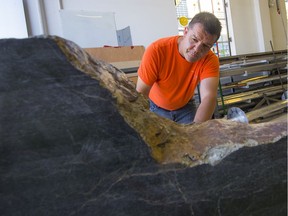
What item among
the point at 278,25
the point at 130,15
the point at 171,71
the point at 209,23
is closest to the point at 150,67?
the point at 171,71

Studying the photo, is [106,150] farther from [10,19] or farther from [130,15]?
[130,15]

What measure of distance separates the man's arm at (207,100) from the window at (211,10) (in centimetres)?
256

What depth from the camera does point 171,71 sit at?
1589 millimetres

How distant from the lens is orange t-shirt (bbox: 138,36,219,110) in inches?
61.1

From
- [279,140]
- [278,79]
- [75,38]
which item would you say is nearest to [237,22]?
[278,79]

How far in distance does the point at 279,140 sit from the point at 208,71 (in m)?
0.86

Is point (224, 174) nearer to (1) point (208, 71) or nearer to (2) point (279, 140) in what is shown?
(2) point (279, 140)

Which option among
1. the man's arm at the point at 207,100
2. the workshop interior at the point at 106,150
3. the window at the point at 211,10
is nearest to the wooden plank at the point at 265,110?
the window at the point at 211,10

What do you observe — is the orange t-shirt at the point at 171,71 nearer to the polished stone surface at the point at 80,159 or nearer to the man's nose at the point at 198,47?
the man's nose at the point at 198,47

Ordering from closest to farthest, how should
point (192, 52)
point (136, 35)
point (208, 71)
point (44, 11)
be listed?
point (192, 52), point (208, 71), point (44, 11), point (136, 35)

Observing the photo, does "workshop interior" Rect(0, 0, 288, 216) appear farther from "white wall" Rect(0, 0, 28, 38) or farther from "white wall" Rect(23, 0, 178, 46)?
"white wall" Rect(23, 0, 178, 46)

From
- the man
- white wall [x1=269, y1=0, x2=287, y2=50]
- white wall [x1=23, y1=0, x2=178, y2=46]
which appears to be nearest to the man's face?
the man

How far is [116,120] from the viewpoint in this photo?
724 mm

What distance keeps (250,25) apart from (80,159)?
487cm
